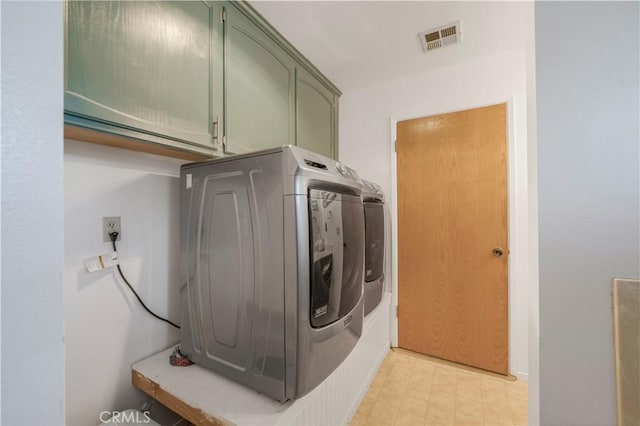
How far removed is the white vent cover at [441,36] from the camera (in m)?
1.68

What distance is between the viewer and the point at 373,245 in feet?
6.19

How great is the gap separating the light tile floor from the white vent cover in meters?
2.49

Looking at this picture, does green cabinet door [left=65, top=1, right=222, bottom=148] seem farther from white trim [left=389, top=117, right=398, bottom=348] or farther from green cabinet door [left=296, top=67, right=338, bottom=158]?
white trim [left=389, top=117, right=398, bottom=348]

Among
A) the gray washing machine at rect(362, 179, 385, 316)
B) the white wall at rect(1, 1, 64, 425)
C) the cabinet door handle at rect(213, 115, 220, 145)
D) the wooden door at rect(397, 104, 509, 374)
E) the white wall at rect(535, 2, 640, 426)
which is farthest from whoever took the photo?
the wooden door at rect(397, 104, 509, 374)

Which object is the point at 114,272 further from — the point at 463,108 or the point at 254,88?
the point at 463,108

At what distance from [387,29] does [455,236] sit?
5.39 ft

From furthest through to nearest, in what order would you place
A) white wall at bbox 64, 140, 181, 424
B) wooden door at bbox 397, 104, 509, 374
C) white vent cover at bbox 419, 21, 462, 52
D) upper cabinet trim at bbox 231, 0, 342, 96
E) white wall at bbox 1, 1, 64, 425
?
wooden door at bbox 397, 104, 509, 374
white vent cover at bbox 419, 21, 462, 52
upper cabinet trim at bbox 231, 0, 342, 96
white wall at bbox 64, 140, 181, 424
white wall at bbox 1, 1, 64, 425

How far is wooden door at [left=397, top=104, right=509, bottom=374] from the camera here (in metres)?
1.95

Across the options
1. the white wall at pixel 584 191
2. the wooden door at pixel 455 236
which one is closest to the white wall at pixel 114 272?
the white wall at pixel 584 191

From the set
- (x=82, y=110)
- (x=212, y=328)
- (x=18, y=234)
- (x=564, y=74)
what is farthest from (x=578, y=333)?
(x=82, y=110)

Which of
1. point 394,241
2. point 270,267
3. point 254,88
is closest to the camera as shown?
point 270,267

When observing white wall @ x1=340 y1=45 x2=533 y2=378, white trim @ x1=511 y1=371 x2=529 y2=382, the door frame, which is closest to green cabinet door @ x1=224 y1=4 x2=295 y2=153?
white wall @ x1=340 y1=45 x2=533 y2=378

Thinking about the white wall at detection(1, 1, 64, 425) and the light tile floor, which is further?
the light tile floor

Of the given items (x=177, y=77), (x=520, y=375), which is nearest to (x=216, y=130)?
(x=177, y=77)
